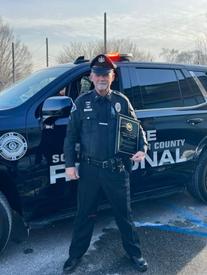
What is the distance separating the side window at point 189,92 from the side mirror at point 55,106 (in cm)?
173

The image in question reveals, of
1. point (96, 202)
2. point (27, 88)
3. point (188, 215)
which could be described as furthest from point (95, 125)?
point (188, 215)

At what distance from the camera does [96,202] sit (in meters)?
3.37

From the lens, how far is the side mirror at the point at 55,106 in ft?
11.1

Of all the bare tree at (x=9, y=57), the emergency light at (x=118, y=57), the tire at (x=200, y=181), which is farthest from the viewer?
the bare tree at (x=9, y=57)

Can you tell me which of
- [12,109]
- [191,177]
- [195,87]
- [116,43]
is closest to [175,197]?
[191,177]

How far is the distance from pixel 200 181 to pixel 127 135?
82.5 inches

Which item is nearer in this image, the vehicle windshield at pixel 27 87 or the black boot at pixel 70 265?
the black boot at pixel 70 265

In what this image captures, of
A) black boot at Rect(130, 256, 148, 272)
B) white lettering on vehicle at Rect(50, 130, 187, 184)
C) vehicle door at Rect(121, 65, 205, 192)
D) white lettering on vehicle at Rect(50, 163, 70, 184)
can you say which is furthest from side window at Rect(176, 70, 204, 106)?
black boot at Rect(130, 256, 148, 272)

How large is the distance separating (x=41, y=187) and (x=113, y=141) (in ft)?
2.94

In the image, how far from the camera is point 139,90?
425cm

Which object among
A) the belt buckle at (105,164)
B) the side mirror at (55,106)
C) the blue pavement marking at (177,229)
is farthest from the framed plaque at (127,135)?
the blue pavement marking at (177,229)

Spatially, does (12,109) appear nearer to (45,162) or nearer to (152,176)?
(45,162)

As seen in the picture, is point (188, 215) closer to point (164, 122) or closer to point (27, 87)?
point (164, 122)

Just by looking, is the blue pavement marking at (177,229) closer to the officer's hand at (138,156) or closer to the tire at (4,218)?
the officer's hand at (138,156)
